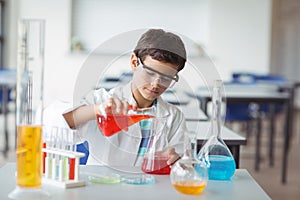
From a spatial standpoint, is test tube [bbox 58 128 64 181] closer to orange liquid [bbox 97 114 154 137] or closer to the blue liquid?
orange liquid [bbox 97 114 154 137]

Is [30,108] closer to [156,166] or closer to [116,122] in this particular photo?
[116,122]

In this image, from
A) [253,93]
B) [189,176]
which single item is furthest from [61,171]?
[253,93]

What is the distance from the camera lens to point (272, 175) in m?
4.53

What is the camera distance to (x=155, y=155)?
127 centimetres

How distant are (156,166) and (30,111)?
35cm

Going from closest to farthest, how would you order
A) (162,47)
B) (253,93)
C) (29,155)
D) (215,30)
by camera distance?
(29,155), (162,47), (253,93), (215,30)

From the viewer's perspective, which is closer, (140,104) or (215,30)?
(140,104)

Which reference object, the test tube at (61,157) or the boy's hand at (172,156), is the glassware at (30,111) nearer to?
the test tube at (61,157)

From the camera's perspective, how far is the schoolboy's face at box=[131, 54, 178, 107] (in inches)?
47.3

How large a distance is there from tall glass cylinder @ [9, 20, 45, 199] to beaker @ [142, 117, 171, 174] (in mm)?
281

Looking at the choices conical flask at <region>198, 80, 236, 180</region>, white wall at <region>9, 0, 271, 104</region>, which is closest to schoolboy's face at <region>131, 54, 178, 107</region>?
conical flask at <region>198, 80, 236, 180</region>

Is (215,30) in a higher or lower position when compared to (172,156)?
higher

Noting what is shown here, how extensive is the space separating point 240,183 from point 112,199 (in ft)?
1.04

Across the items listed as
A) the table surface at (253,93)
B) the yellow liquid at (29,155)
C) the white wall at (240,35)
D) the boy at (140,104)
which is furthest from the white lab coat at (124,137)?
the white wall at (240,35)
